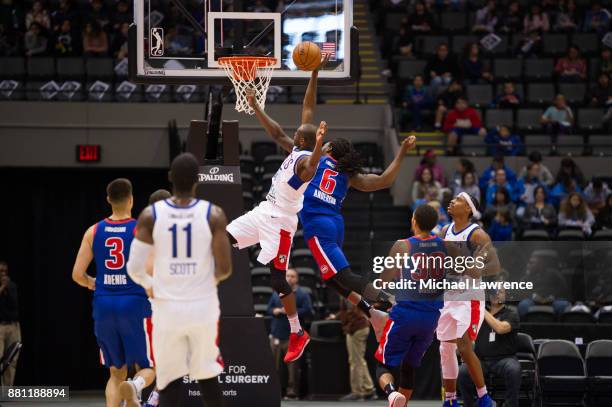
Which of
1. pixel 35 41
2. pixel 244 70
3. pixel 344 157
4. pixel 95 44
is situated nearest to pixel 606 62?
pixel 95 44

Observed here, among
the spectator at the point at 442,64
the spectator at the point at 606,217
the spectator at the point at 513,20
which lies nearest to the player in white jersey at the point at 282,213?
the spectator at the point at 606,217

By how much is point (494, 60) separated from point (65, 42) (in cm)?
859

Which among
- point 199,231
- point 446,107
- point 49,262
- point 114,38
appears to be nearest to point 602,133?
point 446,107

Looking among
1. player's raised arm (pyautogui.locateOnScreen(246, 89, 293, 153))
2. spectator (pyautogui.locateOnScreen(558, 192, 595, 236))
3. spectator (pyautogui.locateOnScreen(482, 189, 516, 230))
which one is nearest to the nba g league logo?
player's raised arm (pyautogui.locateOnScreen(246, 89, 293, 153))

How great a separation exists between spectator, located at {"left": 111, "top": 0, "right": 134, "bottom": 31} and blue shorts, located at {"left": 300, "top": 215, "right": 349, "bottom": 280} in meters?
12.8

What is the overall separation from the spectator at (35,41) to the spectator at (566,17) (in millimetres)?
10603

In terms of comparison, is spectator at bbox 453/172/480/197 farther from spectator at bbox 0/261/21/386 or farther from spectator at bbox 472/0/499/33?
spectator at bbox 0/261/21/386

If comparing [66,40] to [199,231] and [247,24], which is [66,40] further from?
[199,231]

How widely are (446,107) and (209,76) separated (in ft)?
34.2

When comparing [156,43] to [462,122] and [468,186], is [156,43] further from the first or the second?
[462,122]

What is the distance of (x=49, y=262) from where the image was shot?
21609 millimetres

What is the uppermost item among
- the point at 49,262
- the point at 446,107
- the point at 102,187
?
the point at 446,107

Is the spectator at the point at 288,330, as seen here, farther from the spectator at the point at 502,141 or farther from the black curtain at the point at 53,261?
the black curtain at the point at 53,261

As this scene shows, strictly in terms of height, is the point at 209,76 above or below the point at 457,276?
above
